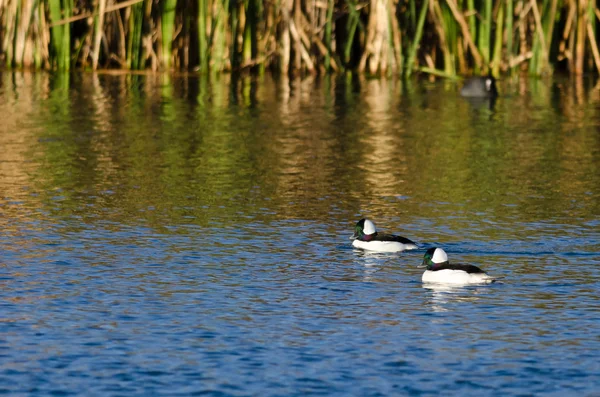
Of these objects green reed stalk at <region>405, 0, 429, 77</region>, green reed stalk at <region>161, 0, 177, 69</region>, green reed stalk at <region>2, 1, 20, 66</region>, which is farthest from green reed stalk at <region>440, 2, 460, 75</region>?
green reed stalk at <region>2, 1, 20, 66</region>

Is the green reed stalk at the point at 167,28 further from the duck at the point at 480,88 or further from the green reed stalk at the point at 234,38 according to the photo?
the duck at the point at 480,88

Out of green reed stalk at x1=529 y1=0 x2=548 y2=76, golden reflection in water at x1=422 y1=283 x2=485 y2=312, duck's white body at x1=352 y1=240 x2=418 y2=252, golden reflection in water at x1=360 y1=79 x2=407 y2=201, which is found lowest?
golden reflection in water at x1=422 y1=283 x2=485 y2=312

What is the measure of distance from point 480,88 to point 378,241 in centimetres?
1284

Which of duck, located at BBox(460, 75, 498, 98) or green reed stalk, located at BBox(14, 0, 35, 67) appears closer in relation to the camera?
duck, located at BBox(460, 75, 498, 98)

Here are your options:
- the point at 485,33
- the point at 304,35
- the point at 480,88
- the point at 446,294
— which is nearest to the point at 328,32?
the point at 304,35

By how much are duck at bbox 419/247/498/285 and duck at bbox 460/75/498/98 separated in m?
13.7

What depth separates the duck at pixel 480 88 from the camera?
79.2 ft

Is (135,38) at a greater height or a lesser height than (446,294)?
greater

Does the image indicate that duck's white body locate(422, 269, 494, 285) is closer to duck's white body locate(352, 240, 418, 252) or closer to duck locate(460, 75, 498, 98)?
duck's white body locate(352, 240, 418, 252)

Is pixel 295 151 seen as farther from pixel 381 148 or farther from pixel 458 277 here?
pixel 458 277

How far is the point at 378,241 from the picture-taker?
1188 centimetres

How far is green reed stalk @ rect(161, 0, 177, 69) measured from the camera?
26469 mm

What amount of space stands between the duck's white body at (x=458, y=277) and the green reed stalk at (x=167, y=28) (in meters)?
16.8

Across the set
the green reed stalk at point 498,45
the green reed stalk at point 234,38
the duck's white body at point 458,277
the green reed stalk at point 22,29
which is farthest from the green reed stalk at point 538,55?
the duck's white body at point 458,277
